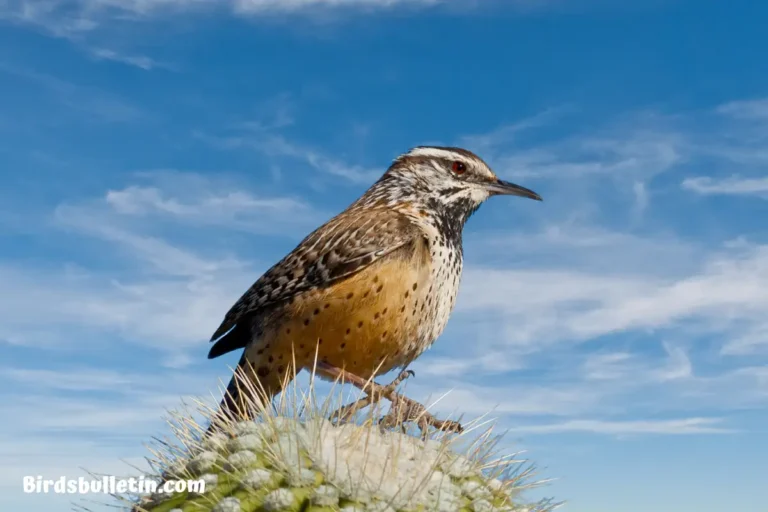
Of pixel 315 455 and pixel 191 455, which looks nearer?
pixel 315 455

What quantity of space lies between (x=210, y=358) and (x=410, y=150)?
2220 mm

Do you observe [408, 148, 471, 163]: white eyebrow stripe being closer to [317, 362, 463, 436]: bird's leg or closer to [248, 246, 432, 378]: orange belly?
[248, 246, 432, 378]: orange belly

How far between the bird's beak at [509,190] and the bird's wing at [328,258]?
101 cm

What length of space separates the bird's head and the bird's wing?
42 cm

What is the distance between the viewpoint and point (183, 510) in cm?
291

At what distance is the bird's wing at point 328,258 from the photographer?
5.11 m

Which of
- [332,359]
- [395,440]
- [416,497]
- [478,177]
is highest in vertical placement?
[478,177]

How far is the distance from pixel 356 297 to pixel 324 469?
7.15 ft

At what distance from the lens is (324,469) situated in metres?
2.82

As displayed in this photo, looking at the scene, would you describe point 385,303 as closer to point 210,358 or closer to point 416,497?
point 210,358

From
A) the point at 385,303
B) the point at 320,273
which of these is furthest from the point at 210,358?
the point at 385,303

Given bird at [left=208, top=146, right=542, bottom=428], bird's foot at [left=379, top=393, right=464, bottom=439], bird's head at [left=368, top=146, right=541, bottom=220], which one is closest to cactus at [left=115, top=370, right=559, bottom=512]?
bird's foot at [left=379, top=393, right=464, bottom=439]

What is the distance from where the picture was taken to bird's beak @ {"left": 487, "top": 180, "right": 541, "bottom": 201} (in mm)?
6250

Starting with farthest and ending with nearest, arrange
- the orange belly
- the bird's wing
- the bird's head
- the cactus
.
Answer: the bird's head → the bird's wing → the orange belly → the cactus
